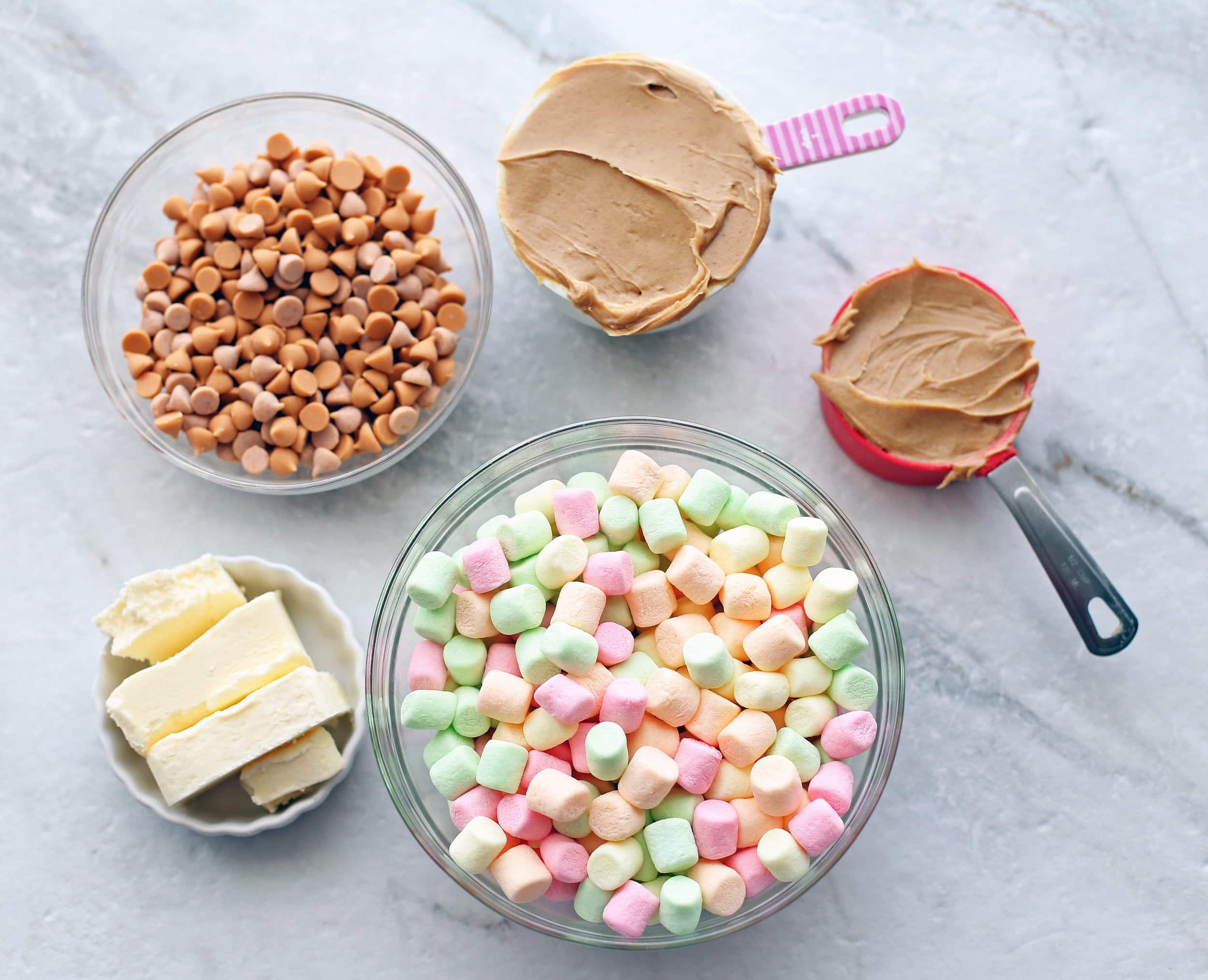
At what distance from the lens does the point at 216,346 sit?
5.38ft

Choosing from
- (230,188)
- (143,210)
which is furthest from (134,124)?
(230,188)

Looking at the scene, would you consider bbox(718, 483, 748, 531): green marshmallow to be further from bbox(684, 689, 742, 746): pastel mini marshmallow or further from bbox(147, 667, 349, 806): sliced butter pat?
bbox(147, 667, 349, 806): sliced butter pat

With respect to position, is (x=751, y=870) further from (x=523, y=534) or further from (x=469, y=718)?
(x=523, y=534)

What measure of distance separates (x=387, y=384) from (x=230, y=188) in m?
0.44

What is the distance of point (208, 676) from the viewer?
1.56m

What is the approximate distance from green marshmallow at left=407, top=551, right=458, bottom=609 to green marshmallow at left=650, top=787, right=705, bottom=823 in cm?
44

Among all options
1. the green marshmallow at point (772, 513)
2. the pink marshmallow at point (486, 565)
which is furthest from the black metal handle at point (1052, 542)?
the pink marshmallow at point (486, 565)

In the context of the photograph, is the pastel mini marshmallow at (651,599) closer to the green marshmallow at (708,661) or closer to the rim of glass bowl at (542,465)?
the green marshmallow at (708,661)

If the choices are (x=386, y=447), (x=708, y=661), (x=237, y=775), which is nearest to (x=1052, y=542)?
(x=708, y=661)

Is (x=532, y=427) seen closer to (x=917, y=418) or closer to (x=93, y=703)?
(x=917, y=418)

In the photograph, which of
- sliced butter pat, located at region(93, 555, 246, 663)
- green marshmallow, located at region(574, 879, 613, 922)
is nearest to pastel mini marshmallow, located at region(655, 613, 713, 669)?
green marshmallow, located at region(574, 879, 613, 922)

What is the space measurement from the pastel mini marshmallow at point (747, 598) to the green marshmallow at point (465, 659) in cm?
38

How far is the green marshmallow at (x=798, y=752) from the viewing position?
137 cm

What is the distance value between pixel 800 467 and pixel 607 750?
27.3 inches
